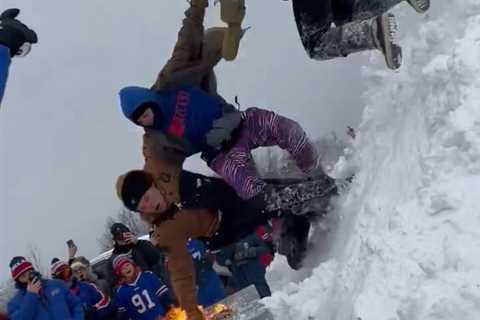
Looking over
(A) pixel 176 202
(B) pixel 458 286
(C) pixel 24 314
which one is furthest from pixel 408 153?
(C) pixel 24 314

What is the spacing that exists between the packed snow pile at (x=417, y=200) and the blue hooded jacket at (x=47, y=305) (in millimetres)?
2305

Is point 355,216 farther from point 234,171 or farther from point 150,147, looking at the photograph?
point 150,147

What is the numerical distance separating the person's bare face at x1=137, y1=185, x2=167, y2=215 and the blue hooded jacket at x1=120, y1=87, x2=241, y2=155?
0.40 metres

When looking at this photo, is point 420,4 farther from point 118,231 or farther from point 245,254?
point 118,231

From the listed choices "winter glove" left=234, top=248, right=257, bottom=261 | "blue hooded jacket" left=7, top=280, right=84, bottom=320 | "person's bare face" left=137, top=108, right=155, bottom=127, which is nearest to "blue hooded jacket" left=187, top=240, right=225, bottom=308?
"winter glove" left=234, top=248, right=257, bottom=261

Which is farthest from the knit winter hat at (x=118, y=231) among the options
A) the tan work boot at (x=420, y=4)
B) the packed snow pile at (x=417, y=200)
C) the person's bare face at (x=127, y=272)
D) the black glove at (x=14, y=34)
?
the tan work boot at (x=420, y=4)

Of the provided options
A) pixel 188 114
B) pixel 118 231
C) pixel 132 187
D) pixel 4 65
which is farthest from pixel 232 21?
pixel 118 231

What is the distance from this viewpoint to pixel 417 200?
3775 mm

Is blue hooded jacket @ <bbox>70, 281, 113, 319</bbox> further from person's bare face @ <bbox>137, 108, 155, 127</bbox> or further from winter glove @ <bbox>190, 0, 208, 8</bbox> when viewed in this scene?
winter glove @ <bbox>190, 0, 208, 8</bbox>

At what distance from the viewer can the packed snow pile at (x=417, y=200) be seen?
3.28 metres

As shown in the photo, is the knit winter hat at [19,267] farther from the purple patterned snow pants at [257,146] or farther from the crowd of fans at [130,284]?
the purple patterned snow pants at [257,146]

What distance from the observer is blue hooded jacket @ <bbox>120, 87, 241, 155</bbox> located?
529 centimetres

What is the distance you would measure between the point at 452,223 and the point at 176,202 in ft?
8.04

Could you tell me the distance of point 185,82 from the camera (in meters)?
5.49
